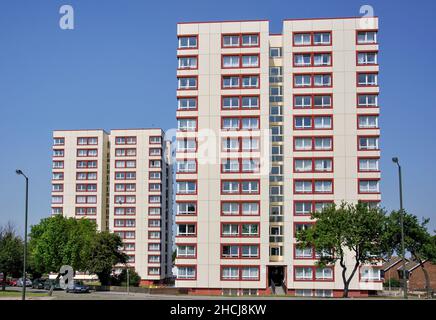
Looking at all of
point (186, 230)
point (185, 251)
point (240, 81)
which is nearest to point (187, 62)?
point (240, 81)

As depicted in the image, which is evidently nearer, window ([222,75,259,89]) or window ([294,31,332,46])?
window ([294,31,332,46])

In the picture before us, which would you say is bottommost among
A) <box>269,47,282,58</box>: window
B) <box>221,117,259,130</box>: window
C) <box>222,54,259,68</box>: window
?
<box>221,117,259,130</box>: window

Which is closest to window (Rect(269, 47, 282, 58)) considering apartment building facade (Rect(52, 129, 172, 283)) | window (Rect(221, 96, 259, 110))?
window (Rect(221, 96, 259, 110))

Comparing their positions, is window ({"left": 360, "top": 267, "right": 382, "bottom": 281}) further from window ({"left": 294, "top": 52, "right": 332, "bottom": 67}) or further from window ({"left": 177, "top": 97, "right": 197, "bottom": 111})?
→ window ({"left": 177, "top": 97, "right": 197, "bottom": 111})

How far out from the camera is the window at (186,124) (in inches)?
3716

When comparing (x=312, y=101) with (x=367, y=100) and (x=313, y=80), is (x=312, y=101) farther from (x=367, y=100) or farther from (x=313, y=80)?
(x=367, y=100)

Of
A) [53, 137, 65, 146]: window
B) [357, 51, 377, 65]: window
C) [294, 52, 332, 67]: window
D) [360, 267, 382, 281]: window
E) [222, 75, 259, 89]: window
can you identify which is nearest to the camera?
[360, 267, 382, 281]: window

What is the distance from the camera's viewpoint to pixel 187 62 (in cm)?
9575

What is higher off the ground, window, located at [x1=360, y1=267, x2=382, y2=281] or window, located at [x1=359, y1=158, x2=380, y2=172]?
window, located at [x1=359, y1=158, x2=380, y2=172]

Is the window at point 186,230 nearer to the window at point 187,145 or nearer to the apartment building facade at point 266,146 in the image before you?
the apartment building facade at point 266,146

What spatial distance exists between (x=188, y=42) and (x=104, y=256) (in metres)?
40.3

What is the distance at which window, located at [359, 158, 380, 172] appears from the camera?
91.2 meters

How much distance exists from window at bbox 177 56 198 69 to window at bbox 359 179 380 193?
3313 centimetres

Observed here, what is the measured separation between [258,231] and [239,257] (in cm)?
508
